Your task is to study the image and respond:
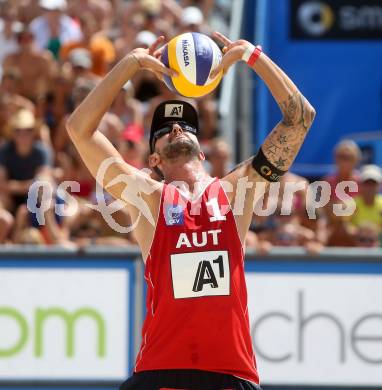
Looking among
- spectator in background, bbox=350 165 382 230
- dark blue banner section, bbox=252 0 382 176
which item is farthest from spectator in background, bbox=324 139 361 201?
dark blue banner section, bbox=252 0 382 176

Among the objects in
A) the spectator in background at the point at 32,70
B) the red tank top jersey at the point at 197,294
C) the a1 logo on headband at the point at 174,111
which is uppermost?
the spectator in background at the point at 32,70

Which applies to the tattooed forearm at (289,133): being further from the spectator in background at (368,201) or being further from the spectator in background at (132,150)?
the spectator in background at (132,150)

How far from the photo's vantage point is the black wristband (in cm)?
495

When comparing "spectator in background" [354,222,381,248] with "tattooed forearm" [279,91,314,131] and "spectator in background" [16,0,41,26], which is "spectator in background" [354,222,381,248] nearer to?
Result: "tattooed forearm" [279,91,314,131]

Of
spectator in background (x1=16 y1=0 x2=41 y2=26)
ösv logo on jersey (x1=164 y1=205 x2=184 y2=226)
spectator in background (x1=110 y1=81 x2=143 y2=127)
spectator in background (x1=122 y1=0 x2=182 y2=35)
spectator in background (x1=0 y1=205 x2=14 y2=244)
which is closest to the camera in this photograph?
ösv logo on jersey (x1=164 y1=205 x2=184 y2=226)

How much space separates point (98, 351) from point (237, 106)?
452 centimetres

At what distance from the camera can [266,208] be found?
9.36 m

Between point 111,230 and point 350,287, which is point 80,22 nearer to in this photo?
point 111,230

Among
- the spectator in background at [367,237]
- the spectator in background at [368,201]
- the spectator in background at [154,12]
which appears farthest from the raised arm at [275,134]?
the spectator in background at [154,12]

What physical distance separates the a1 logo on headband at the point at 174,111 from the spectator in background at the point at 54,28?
25.8 feet

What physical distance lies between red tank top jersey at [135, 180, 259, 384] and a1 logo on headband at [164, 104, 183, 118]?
1.37 feet

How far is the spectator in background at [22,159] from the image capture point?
1020 centimetres

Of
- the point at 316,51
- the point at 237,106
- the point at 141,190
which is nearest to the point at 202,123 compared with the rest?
the point at 237,106

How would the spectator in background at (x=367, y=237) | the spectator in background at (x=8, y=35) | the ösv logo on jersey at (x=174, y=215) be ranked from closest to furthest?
the ösv logo on jersey at (x=174, y=215)
the spectator in background at (x=367, y=237)
the spectator in background at (x=8, y=35)
